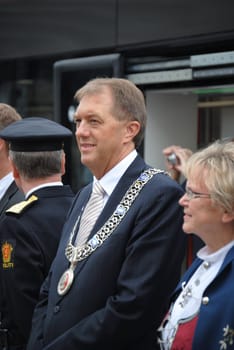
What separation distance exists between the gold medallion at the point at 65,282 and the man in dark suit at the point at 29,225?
0.35 meters

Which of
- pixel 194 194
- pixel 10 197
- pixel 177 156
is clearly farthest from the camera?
pixel 177 156

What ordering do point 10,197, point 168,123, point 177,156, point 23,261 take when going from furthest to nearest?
point 168,123, point 177,156, point 10,197, point 23,261

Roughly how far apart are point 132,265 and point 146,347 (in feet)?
1.13

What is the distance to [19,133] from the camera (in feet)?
11.5

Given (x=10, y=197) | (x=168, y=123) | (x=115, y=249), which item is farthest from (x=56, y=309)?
(x=168, y=123)

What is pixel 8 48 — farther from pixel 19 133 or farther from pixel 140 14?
pixel 19 133

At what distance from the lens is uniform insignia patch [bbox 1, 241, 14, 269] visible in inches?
128

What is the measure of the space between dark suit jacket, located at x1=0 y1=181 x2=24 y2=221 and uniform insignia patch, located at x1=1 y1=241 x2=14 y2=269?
0.56m

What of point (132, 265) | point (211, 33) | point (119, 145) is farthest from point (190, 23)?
point (132, 265)

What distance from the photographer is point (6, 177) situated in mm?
4125

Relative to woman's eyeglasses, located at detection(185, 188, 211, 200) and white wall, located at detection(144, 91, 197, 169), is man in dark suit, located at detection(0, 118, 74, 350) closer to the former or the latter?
woman's eyeglasses, located at detection(185, 188, 211, 200)

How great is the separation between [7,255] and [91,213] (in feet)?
1.55

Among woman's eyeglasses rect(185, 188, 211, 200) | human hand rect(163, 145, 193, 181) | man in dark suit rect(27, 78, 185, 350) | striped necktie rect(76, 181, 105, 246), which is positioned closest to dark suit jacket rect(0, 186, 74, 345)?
man in dark suit rect(27, 78, 185, 350)

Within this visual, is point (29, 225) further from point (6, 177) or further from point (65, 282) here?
point (6, 177)
